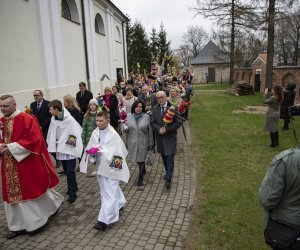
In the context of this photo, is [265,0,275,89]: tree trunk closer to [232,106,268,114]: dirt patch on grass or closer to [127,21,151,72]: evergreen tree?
[232,106,268,114]: dirt patch on grass

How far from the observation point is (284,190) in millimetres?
2689

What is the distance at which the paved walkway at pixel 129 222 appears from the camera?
445 centimetres

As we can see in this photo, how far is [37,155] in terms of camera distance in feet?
15.5

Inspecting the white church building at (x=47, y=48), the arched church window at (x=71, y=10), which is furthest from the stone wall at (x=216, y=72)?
the arched church window at (x=71, y=10)

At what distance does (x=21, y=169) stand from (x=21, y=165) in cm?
6

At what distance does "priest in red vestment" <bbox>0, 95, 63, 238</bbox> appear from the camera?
4559 millimetres

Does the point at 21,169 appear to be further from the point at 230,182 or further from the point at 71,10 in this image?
the point at 71,10

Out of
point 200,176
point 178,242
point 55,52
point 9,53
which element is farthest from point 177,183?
point 55,52

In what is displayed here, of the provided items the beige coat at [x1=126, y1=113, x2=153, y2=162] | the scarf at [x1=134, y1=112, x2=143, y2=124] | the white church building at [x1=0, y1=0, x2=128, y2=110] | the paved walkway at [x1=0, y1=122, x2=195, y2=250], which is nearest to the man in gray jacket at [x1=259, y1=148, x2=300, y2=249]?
the paved walkway at [x1=0, y1=122, x2=195, y2=250]

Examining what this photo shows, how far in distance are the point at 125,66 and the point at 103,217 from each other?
2443cm

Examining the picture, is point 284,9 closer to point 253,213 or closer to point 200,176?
point 200,176

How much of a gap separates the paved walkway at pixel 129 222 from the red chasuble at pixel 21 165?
2.23ft

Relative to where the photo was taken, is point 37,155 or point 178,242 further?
point 37,155

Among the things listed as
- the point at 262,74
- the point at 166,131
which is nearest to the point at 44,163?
the point at 166,131
